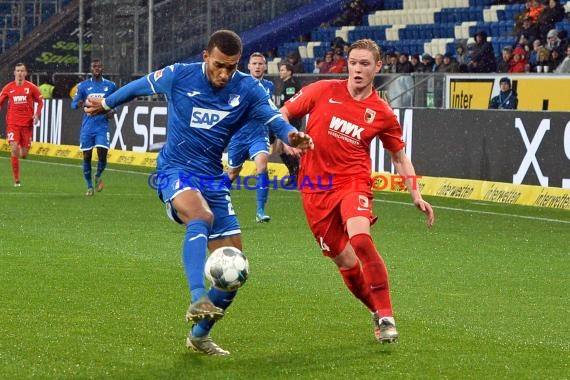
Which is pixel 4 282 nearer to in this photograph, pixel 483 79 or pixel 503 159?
pixel 503 159

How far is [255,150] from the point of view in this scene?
12.6 m

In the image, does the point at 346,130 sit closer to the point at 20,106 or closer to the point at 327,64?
the point at 20,106

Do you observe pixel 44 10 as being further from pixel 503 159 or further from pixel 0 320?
pixel 0 320

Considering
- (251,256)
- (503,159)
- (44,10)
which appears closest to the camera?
(251,256)

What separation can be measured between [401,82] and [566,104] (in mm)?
3764

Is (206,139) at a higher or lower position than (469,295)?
higher

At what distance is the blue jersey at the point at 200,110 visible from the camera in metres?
8.24

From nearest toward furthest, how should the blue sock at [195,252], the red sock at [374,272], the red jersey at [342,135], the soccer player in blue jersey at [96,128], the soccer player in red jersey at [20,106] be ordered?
the blue sock at [195,252] → the red sock at [374,272] → the red jersey at [342,135] → the soccer player in blue jersey at [96,128] → the soccer player in red jersey at [20,106]

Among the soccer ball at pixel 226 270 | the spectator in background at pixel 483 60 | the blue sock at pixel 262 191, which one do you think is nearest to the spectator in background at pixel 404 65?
the spectator in background at pixel 483 60

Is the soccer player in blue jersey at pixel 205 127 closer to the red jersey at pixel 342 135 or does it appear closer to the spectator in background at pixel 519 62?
the red jersey at pixel 342 135

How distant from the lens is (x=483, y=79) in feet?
73.6

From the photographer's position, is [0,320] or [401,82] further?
[401,82]

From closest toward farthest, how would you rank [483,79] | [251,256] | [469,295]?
[469,295] → [251,256] → [483,79]

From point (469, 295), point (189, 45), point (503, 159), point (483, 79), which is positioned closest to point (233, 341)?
point (469, 295)
